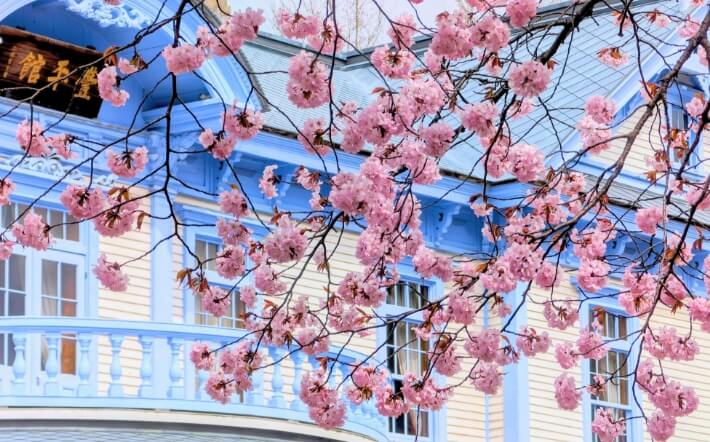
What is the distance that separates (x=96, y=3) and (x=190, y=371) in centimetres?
371

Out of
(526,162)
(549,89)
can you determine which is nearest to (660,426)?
(526,162)

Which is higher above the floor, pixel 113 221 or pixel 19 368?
pixel 113 221

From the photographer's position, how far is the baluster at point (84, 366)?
47.0 ft

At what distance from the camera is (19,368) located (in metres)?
14.1

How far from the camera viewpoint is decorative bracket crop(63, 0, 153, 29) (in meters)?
16.4

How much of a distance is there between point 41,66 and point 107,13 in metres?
0.82

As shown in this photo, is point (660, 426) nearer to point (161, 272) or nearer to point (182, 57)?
point (182, 57)

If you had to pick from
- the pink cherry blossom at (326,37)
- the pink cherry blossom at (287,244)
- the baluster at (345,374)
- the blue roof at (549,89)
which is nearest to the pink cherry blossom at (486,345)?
the pink cherry blossom at (287,244)

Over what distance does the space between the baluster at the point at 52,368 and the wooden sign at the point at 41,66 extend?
274 cm

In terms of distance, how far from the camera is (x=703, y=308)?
11.0 meters

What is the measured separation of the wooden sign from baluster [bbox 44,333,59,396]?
8.98 feet

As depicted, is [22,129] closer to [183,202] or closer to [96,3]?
[96,3]

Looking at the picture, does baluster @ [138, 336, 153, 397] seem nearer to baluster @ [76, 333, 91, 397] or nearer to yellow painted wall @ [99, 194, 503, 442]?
yellow painted wall @ [99, 194, 503, 442]

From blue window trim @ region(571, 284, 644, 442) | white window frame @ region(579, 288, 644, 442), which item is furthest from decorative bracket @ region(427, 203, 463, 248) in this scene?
white window frame @ region(579, 288, 644, 442)
